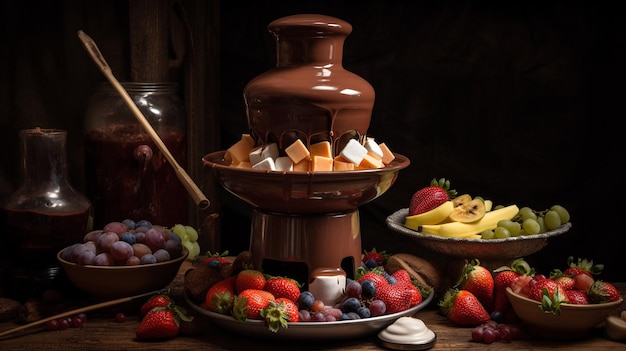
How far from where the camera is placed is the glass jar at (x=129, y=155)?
272 centimetres

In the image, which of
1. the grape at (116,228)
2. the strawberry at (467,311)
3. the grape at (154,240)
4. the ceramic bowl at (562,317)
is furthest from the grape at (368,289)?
the grape at (116,228)

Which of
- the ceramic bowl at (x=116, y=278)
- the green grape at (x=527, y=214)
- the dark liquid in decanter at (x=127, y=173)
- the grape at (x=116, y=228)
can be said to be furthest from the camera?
the dark liquid in decanter at (x=127, y=173)

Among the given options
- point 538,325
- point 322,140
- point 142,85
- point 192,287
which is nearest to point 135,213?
point 142,85

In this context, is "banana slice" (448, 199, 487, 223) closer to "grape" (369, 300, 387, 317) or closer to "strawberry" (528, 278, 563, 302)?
"strawberry" (528, 278, 563, 302)

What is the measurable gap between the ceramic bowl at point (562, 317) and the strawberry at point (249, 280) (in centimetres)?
63

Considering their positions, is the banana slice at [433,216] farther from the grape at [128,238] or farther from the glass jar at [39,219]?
the glass jar at [39,219]

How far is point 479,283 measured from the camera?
226cm

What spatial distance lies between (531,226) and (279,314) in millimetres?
814

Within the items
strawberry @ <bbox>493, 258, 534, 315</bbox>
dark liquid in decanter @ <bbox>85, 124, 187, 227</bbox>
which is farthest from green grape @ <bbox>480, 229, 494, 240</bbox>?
dark liquid in decanter @ <bbox>85, 124, 187, 227</bbox>

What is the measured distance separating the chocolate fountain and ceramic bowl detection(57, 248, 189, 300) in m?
A: 0.27

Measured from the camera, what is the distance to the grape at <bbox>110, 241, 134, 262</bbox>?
2230 mm

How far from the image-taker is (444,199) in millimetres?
2488

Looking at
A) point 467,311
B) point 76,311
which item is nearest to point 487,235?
point 467,311

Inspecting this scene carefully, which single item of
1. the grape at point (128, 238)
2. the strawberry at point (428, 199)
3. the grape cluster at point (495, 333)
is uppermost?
the strawberry at point (428, 199)
